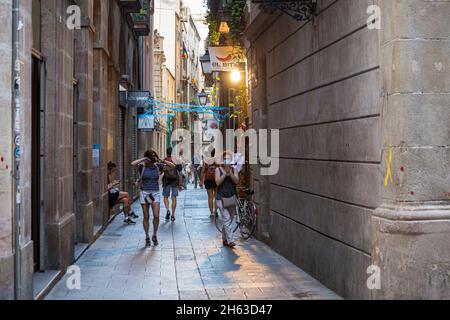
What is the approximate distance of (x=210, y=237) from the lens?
43.1ft

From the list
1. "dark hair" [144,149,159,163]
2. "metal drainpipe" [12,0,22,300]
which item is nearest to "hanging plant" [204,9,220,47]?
"dark hair" [144,149,159,163]

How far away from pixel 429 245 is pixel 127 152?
16.3 m

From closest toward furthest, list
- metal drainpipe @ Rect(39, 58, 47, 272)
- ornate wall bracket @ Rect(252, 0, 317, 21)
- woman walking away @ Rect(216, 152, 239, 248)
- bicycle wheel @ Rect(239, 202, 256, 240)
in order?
1. metal drainpipe @ Rect(39, 58, 47, 272)
2. ornate wall bracket @ Rect(252, 0, 317, 21)
3. woman walking away @ Rect(216, 152, 239, 248)
4. bicycle wheel @ Rect(239, 202, 256, 240)

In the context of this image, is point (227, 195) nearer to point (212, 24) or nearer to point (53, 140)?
point (53, 140)

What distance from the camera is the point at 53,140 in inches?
336

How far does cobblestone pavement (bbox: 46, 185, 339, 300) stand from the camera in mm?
7613

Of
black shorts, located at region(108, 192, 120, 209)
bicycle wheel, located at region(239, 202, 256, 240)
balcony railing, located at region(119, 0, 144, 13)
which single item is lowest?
bicycle wheel, located at region(239, 202, 256, 240)

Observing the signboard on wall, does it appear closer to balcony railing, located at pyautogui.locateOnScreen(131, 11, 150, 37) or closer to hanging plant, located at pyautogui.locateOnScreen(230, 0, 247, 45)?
balcony railing, located at pyautogui.locateOnScreen(131, 11, 150, 37)

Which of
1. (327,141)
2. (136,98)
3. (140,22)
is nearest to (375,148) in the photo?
(327,141)

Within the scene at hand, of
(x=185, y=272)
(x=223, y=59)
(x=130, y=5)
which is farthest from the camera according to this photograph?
(x=130, y=5)

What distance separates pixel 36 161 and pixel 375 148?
14.9ft

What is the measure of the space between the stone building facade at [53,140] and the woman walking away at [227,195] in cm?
256

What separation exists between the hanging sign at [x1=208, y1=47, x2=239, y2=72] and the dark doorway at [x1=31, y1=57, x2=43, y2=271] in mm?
8182

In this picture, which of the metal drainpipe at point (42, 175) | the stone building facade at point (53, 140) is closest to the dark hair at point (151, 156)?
the stone building facade at point (53, 140)
